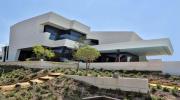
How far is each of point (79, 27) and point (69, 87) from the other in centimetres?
3458

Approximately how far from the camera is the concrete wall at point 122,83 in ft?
56.4

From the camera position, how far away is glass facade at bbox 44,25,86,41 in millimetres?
50419

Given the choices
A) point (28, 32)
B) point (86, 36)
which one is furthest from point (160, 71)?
point (28, 32)

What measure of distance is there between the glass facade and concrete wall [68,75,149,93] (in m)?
30.9

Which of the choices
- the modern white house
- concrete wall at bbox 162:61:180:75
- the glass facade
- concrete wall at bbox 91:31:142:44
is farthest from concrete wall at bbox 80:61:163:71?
concrete wall at bbox 91:31:142:44

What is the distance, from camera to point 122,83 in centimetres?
1828

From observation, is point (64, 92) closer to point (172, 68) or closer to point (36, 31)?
point (172, 68)

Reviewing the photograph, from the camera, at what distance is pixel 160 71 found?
30281 millimetres

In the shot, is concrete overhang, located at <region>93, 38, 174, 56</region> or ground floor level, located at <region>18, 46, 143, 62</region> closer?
concrete overhang, located at <region>93, 38, 174, 56</region>

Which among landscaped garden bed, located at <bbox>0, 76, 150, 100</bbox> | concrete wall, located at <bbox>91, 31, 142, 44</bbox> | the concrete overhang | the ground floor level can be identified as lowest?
landscaped garden bed, located at <bbox>0, 76, 150, 100</bbox>

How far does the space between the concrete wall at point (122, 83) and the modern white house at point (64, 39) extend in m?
21.7

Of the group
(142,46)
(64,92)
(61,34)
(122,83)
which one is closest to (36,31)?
(61,34)

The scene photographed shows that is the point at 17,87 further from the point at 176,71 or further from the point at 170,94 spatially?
the point at 176,71

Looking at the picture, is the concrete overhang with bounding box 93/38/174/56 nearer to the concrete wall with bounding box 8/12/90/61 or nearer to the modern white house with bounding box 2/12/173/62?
the modern white house with bounding box 2/12/173/62
